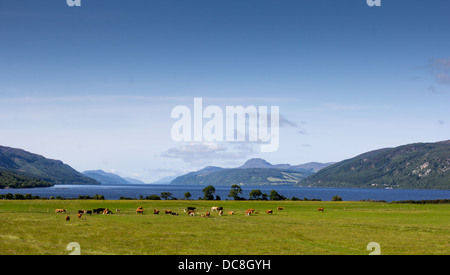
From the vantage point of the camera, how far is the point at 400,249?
33594 millimetres

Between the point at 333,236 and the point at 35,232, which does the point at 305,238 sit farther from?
the point at 35,232
